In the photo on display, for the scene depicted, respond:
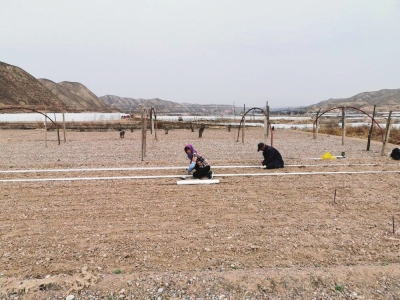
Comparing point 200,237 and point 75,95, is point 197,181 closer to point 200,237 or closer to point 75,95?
point 200,237

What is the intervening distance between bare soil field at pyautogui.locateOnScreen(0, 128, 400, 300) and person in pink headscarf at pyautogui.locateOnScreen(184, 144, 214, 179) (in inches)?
16.9

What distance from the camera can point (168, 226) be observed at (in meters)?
4.68

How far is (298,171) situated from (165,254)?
562 cm

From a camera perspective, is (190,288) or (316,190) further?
(316,190)

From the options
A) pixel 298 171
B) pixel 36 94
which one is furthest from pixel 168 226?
pixel 36 94

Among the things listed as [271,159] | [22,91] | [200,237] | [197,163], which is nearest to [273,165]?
[271,159]

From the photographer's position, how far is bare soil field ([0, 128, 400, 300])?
3207 millimetres

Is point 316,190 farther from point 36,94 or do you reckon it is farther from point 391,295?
point 36,94

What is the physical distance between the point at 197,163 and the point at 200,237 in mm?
3047

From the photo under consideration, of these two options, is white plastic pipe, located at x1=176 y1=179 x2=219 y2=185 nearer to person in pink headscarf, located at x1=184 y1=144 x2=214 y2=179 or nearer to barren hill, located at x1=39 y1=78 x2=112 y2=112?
person in pink headscarf, located at x1=184 y1=144 x2=214 y2=179

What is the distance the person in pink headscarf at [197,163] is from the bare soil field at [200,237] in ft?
1.41

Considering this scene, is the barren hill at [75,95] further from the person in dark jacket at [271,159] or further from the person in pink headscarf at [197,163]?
the person in pink headscarf at [197,163]

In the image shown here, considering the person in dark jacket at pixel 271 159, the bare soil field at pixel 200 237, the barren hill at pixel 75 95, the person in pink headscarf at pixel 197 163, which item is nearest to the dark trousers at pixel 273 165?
the person in dark jacket at pixel 271 159

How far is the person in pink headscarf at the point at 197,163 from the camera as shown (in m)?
7.02
